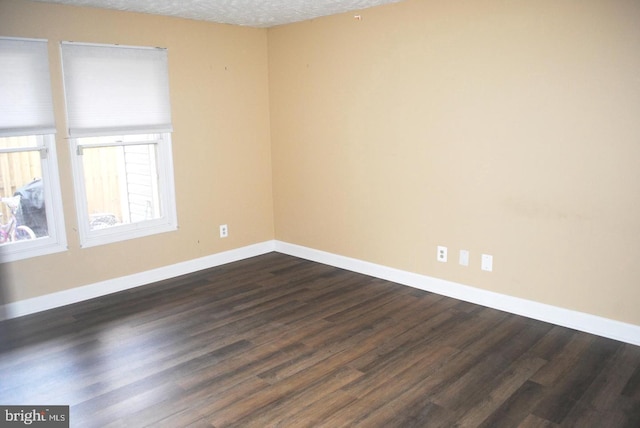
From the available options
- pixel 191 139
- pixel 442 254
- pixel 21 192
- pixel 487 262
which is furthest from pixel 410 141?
pixel 21 192

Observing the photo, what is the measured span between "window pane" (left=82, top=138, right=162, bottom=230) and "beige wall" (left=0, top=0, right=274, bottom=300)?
0.64 ft

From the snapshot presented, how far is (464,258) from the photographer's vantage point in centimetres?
404

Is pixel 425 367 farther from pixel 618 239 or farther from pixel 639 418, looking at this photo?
pixel 618 239

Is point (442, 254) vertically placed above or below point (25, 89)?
below

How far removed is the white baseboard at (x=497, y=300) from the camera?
3355mm

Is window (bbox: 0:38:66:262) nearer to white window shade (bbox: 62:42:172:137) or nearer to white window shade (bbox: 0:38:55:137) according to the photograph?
white window shade (bbox: 0:38:55:137)

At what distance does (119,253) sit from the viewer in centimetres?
440

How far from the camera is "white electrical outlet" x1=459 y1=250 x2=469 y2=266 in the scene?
402cm

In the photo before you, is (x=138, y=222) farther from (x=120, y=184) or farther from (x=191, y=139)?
(x=191, y=139)

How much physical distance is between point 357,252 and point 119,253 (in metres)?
2.18

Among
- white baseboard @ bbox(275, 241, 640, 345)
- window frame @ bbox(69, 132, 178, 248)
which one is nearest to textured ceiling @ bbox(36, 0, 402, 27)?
window frame @ bbox(69, 132, 178, 248)

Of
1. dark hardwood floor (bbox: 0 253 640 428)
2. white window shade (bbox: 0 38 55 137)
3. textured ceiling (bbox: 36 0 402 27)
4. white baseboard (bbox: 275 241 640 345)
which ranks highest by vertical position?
textured ceiling (bbox: 36 0 402 27)

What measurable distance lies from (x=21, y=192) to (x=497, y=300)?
3.78 meters

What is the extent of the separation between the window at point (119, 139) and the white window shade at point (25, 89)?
16 centimetres
